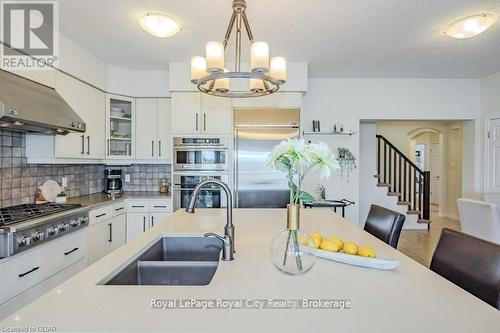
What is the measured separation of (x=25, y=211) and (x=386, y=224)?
275 centimetres

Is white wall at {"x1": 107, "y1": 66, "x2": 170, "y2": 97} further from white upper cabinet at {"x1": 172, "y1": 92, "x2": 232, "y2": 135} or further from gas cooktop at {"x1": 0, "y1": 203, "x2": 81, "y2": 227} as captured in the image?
gas cooktop at {"x1": 0, "y1": 203, "x2": 81, "y2": 227}

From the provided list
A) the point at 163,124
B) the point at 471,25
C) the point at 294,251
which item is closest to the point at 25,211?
the point at 163,124

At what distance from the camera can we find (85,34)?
9.57 ft

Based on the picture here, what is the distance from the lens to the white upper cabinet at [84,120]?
3.01 m

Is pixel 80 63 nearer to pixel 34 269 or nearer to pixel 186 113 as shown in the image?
pixel 186 113

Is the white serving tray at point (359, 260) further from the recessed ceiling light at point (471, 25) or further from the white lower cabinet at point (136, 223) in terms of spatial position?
the white lower cabinet at point (136, 223)

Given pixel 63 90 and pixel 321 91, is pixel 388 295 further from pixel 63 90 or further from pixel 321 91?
pixel 321 91

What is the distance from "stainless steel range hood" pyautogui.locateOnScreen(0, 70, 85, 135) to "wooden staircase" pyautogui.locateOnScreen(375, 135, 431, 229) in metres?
5.40

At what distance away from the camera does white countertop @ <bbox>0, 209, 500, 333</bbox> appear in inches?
30.3

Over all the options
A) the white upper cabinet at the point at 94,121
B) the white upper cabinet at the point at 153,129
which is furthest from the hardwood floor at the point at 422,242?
the white upper cabinet at the point at 94,121

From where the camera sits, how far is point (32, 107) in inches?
89.6

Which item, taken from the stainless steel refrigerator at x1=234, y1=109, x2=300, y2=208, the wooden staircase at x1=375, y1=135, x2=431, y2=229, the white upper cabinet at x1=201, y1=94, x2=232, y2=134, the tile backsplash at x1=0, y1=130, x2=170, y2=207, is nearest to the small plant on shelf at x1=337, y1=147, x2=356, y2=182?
the stainless steel refrigerator at x1=234, y1=109, x2=300, y2=208

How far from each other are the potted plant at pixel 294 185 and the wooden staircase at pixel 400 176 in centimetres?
532

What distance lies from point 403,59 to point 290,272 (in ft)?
11.2
